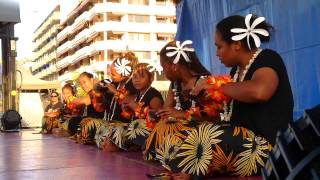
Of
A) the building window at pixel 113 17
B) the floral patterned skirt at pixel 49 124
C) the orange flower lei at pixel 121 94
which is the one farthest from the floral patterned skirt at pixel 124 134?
the building window at pixel 113 17

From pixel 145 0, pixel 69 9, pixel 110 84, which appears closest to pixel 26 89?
pixel 110 84

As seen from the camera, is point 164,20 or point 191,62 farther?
point 164,20

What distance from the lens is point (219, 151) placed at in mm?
2535

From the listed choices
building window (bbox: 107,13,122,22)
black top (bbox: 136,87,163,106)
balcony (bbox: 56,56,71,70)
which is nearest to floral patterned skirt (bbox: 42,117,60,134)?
black top (bbox: 136,87,163,106)

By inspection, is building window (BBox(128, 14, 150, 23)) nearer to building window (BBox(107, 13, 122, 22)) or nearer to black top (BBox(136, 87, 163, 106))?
building window (BBox(107, 13, 122, 22))

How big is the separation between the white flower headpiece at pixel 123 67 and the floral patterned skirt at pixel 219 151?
99.4 inches

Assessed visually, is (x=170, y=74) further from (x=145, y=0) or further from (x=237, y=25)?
(x=145, y=0)

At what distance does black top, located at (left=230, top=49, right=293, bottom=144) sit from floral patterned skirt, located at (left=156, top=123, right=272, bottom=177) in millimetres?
59

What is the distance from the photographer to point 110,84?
5.43 m

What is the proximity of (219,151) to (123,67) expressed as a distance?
272 centimetres

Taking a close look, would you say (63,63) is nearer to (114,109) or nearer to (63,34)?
(63,34)

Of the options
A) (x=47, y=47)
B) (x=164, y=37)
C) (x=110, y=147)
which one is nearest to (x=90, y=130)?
(x=110, y=147)

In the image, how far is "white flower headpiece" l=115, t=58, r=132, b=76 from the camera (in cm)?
511

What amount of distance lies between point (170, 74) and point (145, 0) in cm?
4157
